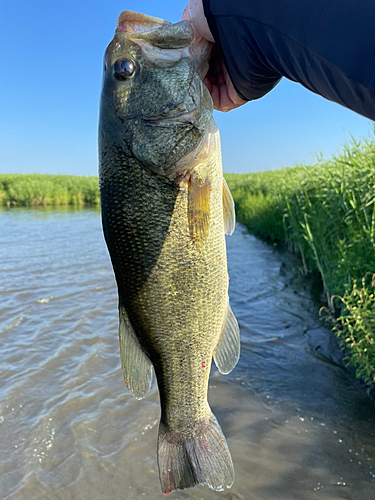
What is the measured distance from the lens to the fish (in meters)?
1.80

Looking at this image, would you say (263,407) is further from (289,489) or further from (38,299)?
(38,299)

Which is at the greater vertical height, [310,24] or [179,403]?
[310,24]

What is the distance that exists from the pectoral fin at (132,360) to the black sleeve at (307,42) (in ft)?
4.57

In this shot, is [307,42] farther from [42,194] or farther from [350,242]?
[42,194]

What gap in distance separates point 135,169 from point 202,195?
357mm

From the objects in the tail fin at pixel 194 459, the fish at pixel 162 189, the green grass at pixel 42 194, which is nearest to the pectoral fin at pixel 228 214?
the fish at pixel 162 189

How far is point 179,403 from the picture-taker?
214 centimetres

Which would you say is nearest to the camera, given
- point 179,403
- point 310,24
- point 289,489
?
point 310,24

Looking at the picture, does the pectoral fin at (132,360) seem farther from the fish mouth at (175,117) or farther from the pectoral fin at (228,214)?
the fish mouth at (175,117)

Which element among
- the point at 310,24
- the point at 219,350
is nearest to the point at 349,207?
the point at 219,350

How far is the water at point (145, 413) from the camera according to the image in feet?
13.6

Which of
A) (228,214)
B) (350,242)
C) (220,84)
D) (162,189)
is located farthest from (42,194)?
(162,189)

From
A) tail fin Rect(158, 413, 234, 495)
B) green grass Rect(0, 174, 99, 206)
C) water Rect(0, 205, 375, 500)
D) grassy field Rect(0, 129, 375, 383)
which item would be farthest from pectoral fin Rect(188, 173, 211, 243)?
green grass Rect(0, 174, 99, 206)

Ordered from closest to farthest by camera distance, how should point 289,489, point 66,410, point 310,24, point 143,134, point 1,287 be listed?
point 310,24 < point 143,134 < point 289,489 < point 66,410 < point 1,287
